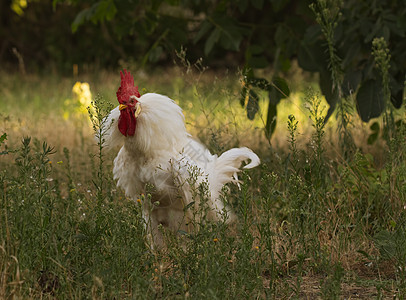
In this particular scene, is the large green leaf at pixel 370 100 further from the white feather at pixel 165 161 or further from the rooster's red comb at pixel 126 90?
the rooster's red comb at pixel 126 90

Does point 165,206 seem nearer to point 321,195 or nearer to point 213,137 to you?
point 213,137

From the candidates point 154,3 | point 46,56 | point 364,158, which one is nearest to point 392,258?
point 364,158

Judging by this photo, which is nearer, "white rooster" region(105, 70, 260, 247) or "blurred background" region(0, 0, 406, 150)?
"white rooster" region(105, 70, 260, 247)

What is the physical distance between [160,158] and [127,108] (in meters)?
0.37

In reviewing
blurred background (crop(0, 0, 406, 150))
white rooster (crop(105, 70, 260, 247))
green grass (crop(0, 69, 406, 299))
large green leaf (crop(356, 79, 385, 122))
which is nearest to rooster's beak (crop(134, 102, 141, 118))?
white rooster (crop(105, 70, 260, 247))

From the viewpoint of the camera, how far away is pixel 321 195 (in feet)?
12.9

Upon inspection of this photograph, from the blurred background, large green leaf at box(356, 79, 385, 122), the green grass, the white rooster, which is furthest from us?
large green leaf at box(356, 79, 385, 122)

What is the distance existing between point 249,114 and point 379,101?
1.00 metres

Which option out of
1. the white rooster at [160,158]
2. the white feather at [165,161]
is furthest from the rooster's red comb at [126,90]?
the white feather at [165,161]

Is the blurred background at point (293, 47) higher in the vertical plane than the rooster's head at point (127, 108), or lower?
higher

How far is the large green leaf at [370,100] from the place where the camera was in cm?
469

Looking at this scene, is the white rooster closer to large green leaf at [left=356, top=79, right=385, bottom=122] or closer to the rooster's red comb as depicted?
the rooster's red comb

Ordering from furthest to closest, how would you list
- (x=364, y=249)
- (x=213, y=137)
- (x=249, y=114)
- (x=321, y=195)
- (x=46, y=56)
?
(x=46, y=56)
(x=249, y=114)
(x=213, y=137)
(x=321, y=195)
(x=364, y=249)

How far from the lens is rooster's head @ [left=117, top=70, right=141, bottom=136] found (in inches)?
149
